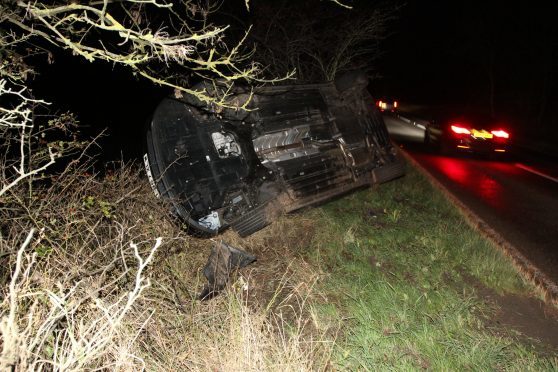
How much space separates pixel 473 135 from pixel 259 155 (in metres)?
8.74

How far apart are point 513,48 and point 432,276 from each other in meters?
22.2

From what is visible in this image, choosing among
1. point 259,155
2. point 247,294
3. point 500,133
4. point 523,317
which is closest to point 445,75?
point 500,133

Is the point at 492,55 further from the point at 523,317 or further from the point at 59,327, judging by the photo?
the point at 59,327

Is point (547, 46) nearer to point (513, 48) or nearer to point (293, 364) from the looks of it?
point (513, 48)

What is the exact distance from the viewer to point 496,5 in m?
22.5

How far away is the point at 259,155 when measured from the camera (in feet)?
19.1

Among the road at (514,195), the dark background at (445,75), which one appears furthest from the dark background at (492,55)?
the road at (514,195)

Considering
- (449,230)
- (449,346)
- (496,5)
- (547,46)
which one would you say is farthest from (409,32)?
(449,346)

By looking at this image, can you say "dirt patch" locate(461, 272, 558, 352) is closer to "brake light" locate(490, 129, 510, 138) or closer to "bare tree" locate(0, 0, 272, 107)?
"bare tree" locate(0, 0, 272, 107)

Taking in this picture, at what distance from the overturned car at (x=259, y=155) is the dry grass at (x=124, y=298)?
1.29 feet

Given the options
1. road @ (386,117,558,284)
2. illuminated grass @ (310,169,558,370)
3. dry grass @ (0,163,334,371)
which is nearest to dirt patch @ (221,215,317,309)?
dry grass @ (0,163,334,371)

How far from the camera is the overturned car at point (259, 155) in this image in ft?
16.4

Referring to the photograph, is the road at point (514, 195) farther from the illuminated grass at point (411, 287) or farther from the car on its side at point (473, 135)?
the illuminated grass at point (411, 287)

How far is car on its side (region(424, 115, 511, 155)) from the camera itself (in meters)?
12.0
